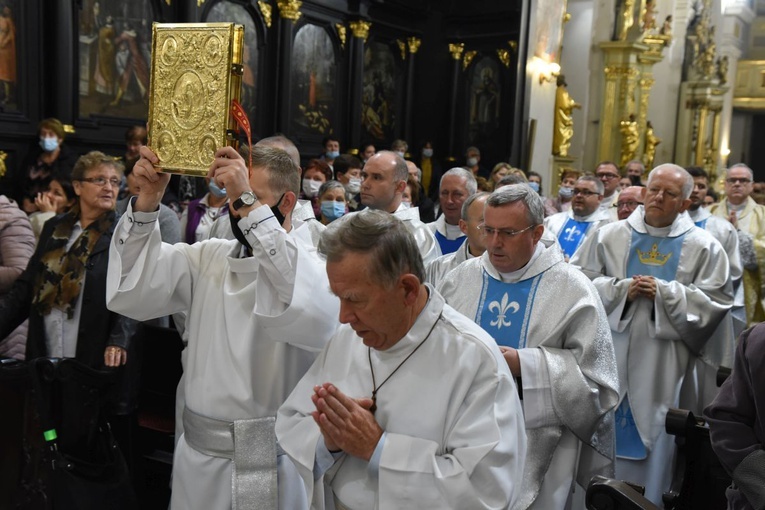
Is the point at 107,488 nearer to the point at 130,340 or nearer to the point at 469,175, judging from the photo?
the point at 130,340

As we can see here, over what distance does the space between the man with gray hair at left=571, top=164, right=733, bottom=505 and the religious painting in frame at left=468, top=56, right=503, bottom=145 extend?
1092 cm

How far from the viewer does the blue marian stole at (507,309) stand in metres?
3.84

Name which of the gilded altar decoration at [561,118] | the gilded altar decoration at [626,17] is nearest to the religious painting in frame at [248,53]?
the gilded altar decoration at [561,118]

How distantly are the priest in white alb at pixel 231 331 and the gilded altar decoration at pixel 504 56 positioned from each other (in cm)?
1355

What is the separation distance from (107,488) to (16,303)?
49.3 inches

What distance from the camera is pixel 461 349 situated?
258 centimetres

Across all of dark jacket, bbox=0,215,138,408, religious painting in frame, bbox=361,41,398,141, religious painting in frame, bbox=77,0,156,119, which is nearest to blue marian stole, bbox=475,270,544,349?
dark jacket, bbox=0,215,138,408

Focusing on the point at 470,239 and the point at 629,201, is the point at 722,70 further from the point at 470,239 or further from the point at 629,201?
the point at 470,239

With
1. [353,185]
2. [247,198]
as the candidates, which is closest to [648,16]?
[353,185]

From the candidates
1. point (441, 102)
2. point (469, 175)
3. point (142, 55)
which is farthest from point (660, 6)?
point (469, 175)

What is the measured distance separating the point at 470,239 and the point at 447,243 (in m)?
1.72

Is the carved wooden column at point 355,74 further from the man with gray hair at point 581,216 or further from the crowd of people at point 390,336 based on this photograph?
the crowd of people at point 390,336

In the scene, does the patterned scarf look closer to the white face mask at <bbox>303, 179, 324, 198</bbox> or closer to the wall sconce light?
the white face mask at <bbox>303, 179, 324, 198</bbox>

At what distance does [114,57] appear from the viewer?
32.9ft
